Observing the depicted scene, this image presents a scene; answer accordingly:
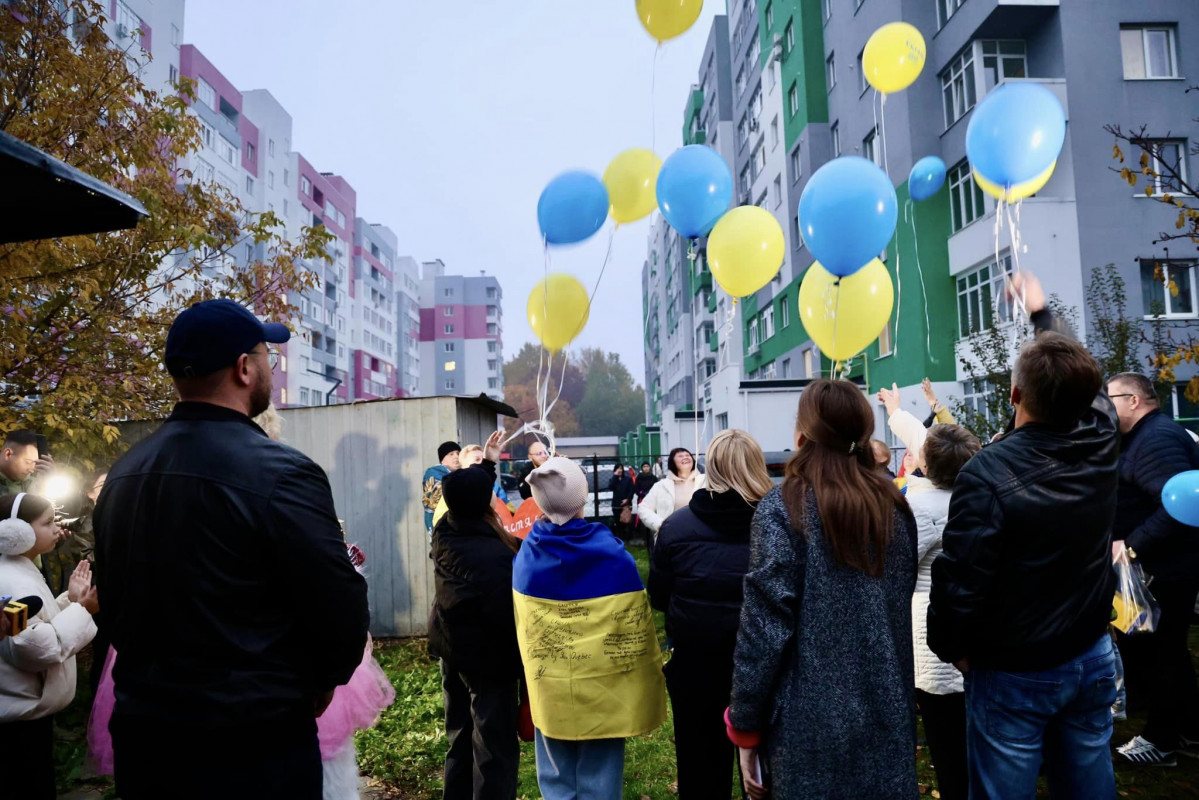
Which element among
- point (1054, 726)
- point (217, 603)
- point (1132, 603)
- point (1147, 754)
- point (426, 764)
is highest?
point (217, 603)

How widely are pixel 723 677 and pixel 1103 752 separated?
4.26 feet

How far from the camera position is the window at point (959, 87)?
17.2 meters

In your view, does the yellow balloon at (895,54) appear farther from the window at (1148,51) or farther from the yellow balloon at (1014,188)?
the window at (1148,51)

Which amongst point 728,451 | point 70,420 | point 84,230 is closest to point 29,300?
point 70,420

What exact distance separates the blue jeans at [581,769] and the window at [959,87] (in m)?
18.2

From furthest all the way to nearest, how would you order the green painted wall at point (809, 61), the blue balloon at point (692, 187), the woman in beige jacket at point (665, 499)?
the green painted wall at point (809, 61) < the woman in beige jacket at point (665, 499) < the blue balloon at point (692, 187)

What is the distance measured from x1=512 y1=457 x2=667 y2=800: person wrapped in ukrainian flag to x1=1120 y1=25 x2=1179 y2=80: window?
1857 centimetres

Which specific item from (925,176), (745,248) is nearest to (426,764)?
(745,248)

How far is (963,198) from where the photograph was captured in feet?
58.4

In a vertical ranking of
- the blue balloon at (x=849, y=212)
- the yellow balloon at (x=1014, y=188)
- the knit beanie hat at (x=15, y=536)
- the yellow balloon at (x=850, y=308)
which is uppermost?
the yellow balloon at (x=1014, y=188)

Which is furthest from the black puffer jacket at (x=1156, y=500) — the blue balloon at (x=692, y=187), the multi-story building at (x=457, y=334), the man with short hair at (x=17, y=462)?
the multi-story building at (x=457, y=334)

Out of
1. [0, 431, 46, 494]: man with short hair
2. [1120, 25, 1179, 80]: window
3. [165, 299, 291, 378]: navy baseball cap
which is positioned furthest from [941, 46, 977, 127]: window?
[165, 299, 291, 378]: navy baseball cap

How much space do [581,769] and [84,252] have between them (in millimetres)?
5668

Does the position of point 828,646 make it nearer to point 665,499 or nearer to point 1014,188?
point 1014,188
